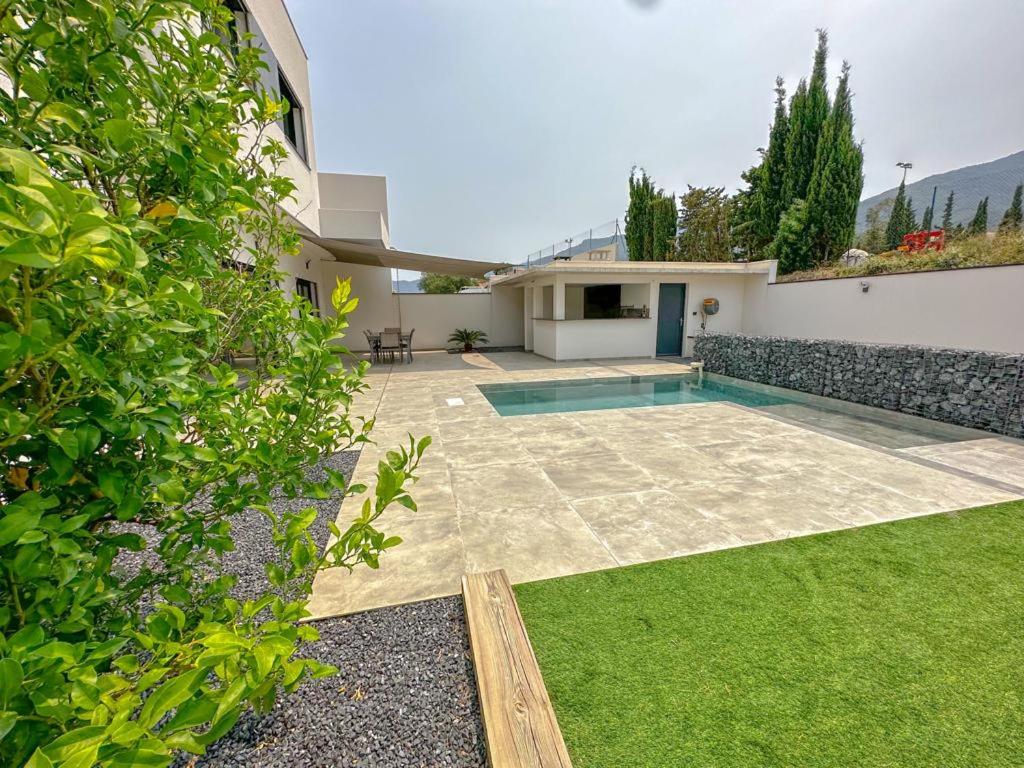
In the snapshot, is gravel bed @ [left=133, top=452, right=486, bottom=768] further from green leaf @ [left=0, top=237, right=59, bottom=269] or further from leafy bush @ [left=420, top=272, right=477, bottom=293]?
leafy bush @ [left=420, top=272, right=477, bottom=293]

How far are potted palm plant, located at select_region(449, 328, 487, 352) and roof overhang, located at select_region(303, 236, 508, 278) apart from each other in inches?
128

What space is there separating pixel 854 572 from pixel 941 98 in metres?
25.4

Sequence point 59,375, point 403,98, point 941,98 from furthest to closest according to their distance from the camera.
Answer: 1. point 941,98
2. point 403,98
3. point 59,375

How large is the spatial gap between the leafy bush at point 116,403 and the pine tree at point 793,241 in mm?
21685

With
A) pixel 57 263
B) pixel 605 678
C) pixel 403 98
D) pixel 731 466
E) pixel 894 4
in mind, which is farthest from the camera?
pixel 403 98

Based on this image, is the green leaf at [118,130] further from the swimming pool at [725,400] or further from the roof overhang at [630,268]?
the roof overhang at [630,268]

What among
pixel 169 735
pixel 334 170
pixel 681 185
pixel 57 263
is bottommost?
pixel 169 735

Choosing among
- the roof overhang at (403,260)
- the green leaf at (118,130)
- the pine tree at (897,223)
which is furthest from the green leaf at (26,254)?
the pine tree at (897,223)

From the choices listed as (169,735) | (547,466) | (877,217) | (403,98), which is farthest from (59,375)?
(877,217)

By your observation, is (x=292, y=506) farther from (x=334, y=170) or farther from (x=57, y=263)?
(x=334, y=170)

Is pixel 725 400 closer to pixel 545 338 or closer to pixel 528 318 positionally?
pixel 545 338

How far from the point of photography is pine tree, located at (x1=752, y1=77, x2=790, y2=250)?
63.3ft

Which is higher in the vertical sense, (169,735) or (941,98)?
(941,98)

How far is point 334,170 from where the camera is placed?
16219mm
